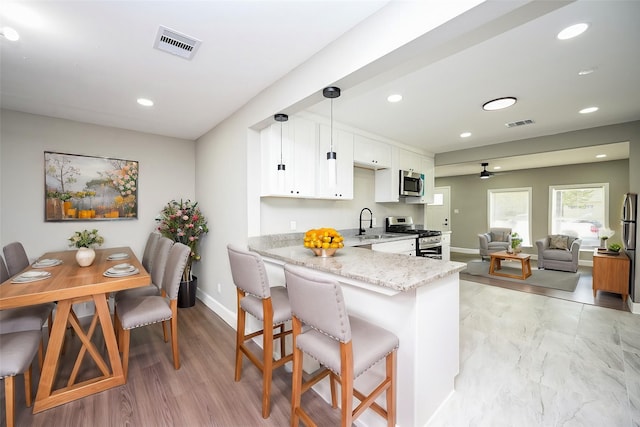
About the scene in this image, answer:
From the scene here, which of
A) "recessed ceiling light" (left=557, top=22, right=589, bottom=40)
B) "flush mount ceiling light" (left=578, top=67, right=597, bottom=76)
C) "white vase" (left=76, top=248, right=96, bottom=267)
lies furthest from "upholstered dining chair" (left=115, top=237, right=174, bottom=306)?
"flush mount ceiling light" (left=578, top=67, right=597, bottom=76)

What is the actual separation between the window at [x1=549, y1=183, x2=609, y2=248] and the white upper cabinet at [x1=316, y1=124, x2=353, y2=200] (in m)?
6.39

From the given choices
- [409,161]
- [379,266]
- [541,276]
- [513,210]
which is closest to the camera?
[379,266]

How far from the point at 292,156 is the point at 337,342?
205 cm

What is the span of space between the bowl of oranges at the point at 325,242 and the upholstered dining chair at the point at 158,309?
1.01m

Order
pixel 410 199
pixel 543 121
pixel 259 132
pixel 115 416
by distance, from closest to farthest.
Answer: pixel 115 416
pixel 259 132
pixel 543 121
pixel 410 199

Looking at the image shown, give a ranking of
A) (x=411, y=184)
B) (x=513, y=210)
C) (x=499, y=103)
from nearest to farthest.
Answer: (x=499, y=103)
(x=411, y=184)
(x=513, y=210)

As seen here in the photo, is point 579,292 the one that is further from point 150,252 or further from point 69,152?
point 69,152

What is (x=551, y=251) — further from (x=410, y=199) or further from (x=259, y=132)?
(x=259, y=132)

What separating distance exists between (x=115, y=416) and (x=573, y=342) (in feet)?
12.9

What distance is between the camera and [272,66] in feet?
6.85

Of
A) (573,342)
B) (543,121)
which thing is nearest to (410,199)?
(543,121)

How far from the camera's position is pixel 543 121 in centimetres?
344

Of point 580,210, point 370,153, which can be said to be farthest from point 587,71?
point 580,210

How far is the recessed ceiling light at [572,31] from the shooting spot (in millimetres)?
1671
